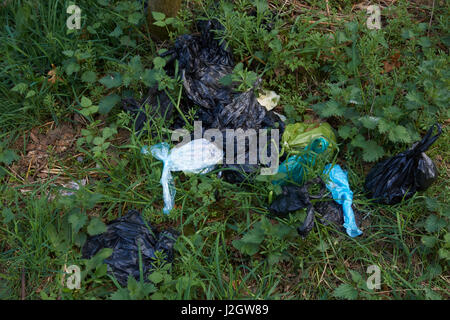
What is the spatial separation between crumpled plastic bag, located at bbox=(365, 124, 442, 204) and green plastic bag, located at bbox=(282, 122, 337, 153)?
14.8 inches

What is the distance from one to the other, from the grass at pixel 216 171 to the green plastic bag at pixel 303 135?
0.09 meters

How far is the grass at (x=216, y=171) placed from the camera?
233 centimetres

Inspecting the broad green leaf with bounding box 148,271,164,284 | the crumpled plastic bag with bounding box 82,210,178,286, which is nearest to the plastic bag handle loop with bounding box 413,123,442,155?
the crumpled plastic bag with bounding box 82,210,178,286

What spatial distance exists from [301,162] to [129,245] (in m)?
1.18

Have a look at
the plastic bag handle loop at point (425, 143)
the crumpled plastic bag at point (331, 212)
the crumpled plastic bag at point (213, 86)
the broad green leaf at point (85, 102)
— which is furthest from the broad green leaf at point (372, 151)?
the broad green leaf at point (85, 102)

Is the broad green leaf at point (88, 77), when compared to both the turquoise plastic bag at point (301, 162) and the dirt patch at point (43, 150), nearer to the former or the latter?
the dirt patch at point (43, 150)

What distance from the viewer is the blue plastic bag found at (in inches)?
98.0

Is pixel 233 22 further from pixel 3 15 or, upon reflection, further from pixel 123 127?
pixel 3 15

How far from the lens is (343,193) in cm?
260

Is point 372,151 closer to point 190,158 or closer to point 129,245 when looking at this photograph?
point 190,158

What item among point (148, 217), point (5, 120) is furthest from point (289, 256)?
point (5, 120)

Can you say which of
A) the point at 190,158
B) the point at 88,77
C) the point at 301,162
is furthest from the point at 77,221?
the point at 301,162

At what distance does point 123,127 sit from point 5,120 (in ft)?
2.97

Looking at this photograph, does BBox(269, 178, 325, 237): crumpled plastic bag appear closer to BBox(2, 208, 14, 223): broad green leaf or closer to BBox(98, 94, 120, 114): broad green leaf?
BBox(98, 94, 120, 114): broad green leaf
